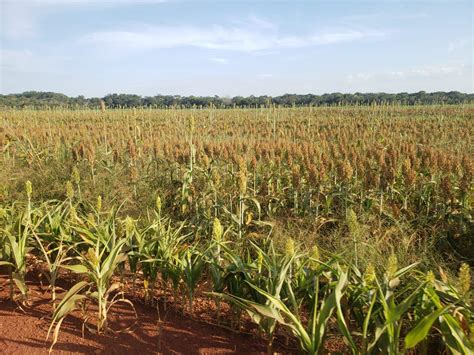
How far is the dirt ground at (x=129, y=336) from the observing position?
2.03 m

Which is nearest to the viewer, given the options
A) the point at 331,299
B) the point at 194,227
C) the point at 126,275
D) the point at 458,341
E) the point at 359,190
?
the point at 458,341

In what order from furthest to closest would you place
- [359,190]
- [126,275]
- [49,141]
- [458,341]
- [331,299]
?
[49,141], [359,190], [126,275], [331,299], [458,341]

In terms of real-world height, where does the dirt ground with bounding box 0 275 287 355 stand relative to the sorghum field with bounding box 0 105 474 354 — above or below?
below

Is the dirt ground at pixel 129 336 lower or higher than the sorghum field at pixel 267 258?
lower

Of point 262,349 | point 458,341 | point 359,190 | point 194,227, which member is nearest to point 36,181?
→ point 194,227

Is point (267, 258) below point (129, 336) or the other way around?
the other way around

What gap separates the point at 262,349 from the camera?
6.65 ft

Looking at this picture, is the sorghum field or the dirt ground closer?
the sorghum field

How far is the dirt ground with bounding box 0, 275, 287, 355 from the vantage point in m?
2.03

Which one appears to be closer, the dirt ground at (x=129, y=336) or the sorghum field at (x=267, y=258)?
the sorghum field at (x=267, y=258)

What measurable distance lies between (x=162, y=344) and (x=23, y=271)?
3.98ft

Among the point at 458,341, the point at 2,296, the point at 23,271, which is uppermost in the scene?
the point at 458,341

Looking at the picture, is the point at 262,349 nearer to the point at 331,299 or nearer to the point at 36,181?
the point at 331,299

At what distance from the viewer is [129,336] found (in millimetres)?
2146
